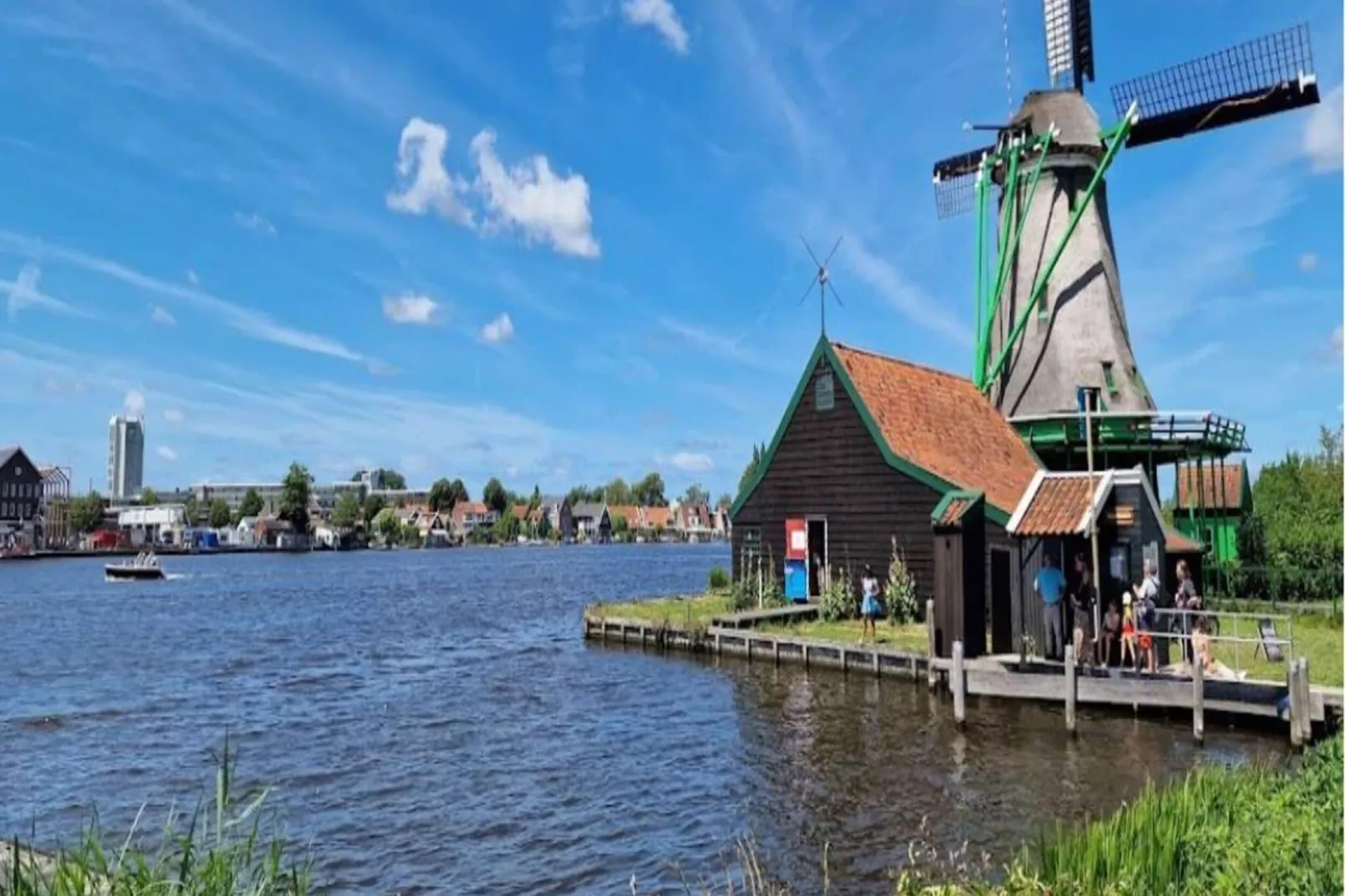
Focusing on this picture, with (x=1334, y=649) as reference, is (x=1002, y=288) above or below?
above

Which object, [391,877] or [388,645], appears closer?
[391,877]

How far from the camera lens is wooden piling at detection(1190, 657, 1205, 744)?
14.1m

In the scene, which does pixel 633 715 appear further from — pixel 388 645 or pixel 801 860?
pixel 388 645

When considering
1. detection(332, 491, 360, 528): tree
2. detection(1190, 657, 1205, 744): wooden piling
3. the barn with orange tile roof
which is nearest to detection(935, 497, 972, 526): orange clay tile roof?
the barn with orange tile roof

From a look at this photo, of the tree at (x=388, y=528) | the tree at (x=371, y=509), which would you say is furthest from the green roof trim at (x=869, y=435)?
the tree at (x=371, y=509)

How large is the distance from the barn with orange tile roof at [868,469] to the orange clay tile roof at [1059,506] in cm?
475

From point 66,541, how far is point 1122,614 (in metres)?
134

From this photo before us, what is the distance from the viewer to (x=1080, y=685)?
15359mm

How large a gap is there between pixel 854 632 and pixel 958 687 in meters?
6.72

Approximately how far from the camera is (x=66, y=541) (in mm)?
123812

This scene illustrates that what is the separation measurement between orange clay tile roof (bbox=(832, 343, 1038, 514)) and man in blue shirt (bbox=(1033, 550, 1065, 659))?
5.57m

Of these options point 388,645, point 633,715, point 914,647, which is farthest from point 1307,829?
point 388,645

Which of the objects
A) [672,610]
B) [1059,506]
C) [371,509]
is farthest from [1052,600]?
[371,509]

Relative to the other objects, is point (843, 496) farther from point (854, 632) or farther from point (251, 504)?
point (251, 504)
